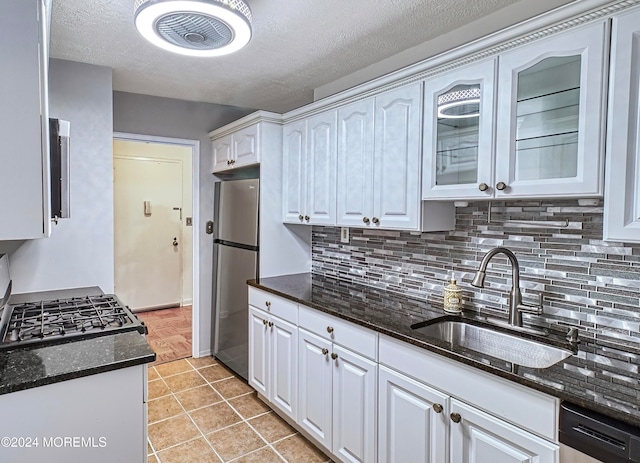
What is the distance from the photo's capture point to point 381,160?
7.10 feet

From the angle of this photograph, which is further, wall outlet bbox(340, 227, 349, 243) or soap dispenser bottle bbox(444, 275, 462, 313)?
wall outlet bbox(340, 227, 349, 243)

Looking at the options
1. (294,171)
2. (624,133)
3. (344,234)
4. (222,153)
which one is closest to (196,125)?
(222,153)

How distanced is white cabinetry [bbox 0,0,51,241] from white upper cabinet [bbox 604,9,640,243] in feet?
5.89

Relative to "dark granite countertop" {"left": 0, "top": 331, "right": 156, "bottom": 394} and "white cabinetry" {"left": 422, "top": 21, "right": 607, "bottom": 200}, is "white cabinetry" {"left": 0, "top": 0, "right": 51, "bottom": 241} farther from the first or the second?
"white cabinetry" {"left": 422, "top": 21, "right": 607, "bottom": 200}

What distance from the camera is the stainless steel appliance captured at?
60.7 inches

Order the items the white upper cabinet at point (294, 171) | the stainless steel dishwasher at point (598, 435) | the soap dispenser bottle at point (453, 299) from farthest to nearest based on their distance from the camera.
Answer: the white upper cabinet at point (294, 171) → the soap dispenser bottle at point (453, 299) → the stainless steel dishwasher at point (598, 435)

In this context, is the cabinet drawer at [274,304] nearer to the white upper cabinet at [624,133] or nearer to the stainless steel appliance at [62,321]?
the stainless steel appliance at [62,321]

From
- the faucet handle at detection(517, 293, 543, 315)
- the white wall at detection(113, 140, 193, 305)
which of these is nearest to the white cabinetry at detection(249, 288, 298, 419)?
the faucet handle at detection(517, 293, 543, 315)

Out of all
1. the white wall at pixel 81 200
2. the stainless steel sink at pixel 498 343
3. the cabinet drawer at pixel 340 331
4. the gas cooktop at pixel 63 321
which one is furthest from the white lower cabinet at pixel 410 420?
the white wall at pixel 81 200

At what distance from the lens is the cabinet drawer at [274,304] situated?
236 cm

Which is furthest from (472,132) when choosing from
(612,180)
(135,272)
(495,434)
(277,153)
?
(135,272)

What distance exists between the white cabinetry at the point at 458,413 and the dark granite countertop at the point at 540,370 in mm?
50

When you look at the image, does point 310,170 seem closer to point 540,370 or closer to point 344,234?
point 344,234

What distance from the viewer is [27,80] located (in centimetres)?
110
